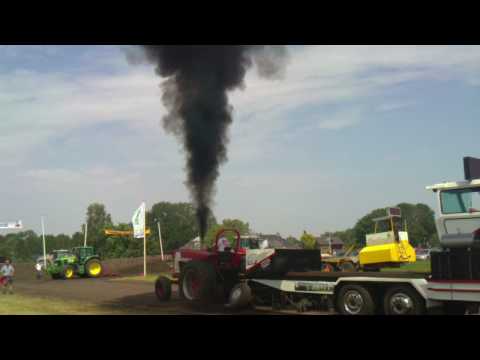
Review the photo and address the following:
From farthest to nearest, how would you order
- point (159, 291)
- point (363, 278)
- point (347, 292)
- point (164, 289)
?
point (159, 291) < point (164, 289) < point (347, 292) < point (363, 278)

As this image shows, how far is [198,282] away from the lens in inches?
508

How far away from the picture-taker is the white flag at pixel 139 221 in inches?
1147

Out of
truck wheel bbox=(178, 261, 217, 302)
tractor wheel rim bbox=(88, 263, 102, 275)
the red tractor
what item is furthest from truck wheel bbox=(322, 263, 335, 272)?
tractor wheel rim bbox=(88, 263, 102, 275)

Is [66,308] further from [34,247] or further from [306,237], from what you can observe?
[34,247]

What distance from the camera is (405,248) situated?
1814 centimetres

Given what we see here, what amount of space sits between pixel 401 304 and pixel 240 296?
4219 mm

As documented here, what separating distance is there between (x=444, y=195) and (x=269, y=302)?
5.44m

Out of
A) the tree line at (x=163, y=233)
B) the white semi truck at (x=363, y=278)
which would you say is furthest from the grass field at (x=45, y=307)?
the tree line at (x=163, y=233)

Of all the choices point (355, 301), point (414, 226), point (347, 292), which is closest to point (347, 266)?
point (347, 292)

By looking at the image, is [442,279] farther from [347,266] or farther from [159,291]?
[347,266]

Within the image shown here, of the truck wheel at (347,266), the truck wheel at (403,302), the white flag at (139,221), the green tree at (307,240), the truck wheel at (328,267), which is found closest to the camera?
the truck wheel at (403,302)

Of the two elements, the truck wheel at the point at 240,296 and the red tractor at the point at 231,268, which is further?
the red tractor at the point at 231,268

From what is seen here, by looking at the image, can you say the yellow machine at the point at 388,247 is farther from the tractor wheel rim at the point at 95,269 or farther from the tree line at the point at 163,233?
the tree line at the point at 163,233

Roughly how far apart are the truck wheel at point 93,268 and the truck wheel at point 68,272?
81 centimetres
